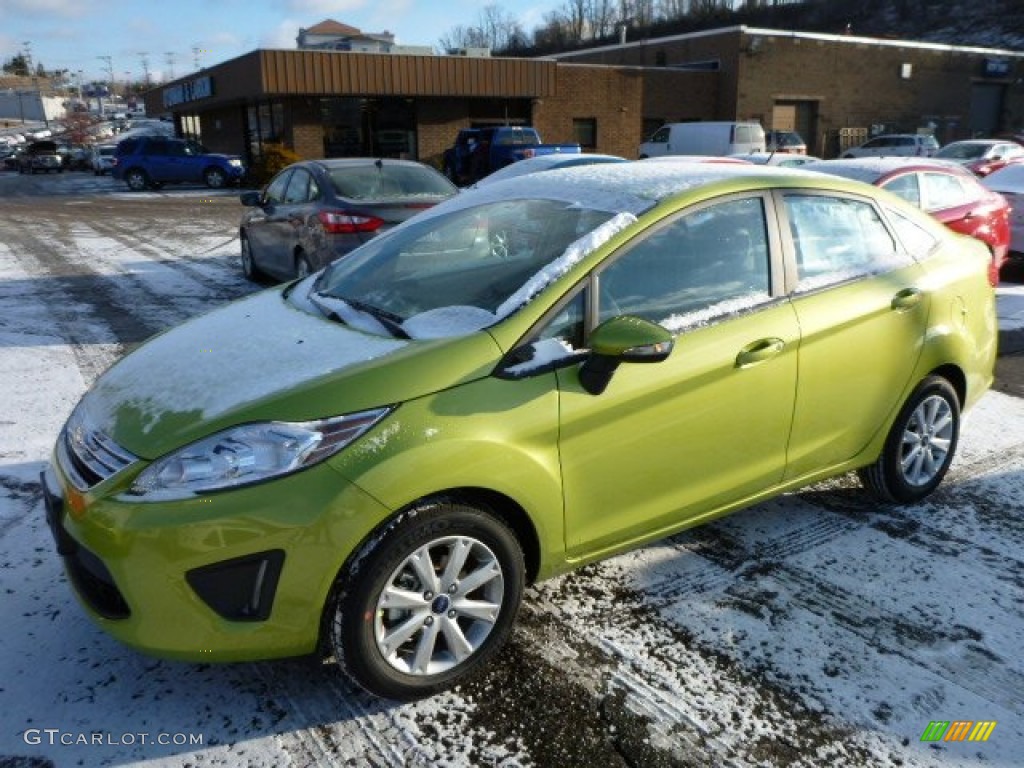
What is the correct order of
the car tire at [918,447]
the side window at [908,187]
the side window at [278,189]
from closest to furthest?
1. the car tire at [918,447]
2. the side window at [908,187]
3. the side window at [278,189]

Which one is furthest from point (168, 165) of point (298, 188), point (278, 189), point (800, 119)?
point (800, 119)

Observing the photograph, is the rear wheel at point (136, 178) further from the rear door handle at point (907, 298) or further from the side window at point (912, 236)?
the rear door handle at point (907, 298)

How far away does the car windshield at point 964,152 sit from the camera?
76.9 ft

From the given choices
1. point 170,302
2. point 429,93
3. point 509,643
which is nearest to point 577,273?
point 509,643

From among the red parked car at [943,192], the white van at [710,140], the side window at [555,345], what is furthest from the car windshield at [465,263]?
the white van at [710,140]

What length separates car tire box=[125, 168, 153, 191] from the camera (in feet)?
88.2

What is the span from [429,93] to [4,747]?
89.7 ft

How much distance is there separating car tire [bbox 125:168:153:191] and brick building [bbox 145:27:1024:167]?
4.15m

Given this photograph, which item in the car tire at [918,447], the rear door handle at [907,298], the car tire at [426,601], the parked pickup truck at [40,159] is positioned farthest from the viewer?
the parked pickup truck at [40,159]

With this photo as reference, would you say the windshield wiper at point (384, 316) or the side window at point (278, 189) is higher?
the side window at point (278, 189)

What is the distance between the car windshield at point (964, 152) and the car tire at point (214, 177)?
71.3 feet

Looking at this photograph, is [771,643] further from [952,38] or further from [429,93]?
[952,38]

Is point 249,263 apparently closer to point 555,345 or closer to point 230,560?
point 555,345

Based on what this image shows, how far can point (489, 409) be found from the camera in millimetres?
2588
